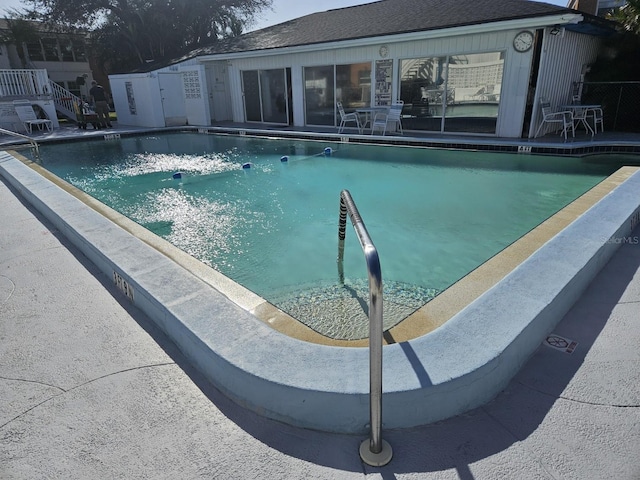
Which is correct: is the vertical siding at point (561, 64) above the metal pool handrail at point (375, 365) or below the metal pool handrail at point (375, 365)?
above

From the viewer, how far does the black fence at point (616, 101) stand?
32.8 ft

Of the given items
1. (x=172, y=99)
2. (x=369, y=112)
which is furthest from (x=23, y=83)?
(x=369, y=112)

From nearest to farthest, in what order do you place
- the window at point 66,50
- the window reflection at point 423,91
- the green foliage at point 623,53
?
the green foliage at point 623,53
the window reflection at point 423,91
the window at point 66,50

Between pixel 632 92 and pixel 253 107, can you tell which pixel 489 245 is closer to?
pixel 632 92

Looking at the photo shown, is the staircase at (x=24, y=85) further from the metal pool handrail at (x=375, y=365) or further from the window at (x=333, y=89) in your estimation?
the metal pool handrail at (x=375, y=365)

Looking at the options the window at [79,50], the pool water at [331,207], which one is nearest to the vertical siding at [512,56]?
the pool water at [331,207]

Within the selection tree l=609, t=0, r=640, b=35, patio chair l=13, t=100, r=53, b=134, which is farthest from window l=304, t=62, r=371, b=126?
patio chair l=13, t=100, r=53, b=134

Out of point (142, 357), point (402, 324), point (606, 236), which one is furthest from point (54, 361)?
point (606, 236)

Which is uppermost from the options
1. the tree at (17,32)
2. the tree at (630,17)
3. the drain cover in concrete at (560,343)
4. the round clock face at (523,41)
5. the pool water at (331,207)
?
the tree at (17,32)

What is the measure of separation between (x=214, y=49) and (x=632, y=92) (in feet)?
43.3

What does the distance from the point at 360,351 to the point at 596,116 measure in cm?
1117

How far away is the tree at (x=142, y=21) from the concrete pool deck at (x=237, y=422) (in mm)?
24192

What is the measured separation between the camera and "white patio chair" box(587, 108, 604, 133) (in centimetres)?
955

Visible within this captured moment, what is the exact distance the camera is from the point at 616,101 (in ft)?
33.8
